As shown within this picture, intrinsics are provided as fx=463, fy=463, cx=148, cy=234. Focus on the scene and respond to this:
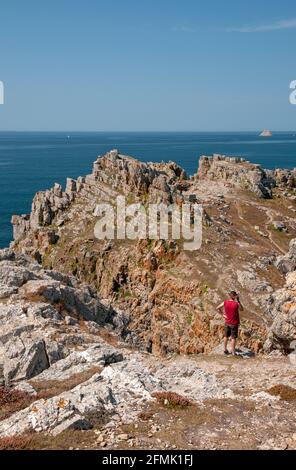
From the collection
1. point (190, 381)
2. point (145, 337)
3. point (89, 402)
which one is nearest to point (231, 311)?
point (190, 381)

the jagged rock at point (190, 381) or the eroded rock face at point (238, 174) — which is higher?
the eroded rock face at point (238, 174)

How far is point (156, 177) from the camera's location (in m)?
73.6

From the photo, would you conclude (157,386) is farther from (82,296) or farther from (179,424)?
(82,296)

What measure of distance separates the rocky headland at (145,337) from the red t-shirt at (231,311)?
2.03 m

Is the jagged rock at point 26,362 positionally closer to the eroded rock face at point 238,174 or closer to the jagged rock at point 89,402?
the jagged rock at point 89,402

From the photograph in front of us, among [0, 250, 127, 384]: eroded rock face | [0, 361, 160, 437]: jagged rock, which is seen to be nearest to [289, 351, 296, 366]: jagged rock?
[0, 361, 160, 437]: jagged rock

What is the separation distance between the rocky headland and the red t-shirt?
2035 millimetres

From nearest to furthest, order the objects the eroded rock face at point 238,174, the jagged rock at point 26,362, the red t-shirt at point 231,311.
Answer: the jagged rock at point 26,362
the red t-shirt at point 231,311
the eroded rock face at point 238,174

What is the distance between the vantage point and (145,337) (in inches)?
2142

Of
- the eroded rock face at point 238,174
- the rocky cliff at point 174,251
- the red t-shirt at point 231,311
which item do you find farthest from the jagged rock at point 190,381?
the eroded rock face at point 238,174

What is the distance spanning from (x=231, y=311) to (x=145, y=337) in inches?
1277

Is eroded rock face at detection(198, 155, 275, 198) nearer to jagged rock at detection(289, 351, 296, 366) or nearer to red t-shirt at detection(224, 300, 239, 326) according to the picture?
red t-shirt at detection(224, 300, 239, 326)

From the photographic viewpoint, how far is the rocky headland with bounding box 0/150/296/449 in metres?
14.9

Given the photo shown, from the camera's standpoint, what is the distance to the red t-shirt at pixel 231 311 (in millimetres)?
23281
